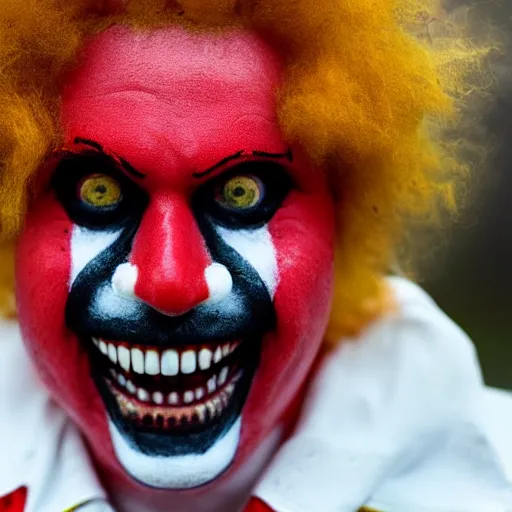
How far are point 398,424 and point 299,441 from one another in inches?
6.3

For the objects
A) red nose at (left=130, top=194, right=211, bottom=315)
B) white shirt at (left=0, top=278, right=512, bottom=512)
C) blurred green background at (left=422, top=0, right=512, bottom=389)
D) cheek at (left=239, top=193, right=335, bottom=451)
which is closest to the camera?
red nose at (left=130, top=194, right=211, bottom=315)

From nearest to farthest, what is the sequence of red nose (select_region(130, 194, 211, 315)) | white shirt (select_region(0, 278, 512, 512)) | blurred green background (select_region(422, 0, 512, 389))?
red nose (select_region(130, 194, 211, 315)) → white shirt (select_region(0, 278, 512, 512)) → blurred green background (select_region(422, 0, 512, 389))

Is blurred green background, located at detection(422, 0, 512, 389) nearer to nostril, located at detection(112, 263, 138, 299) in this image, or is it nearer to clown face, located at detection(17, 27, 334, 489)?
clown face, located at detection(17, 27, 334, 489)

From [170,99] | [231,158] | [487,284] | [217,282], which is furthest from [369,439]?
[487,284]

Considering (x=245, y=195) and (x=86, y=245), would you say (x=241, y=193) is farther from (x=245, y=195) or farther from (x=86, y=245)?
(x=86, y=245)

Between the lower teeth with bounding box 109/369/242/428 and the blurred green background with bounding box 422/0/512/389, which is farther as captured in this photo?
the blurred green background with bounding box 422/0/512/389

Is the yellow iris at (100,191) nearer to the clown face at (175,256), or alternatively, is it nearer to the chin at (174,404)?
the clown face at (175,256)

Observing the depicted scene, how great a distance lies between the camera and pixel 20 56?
3.70 feet

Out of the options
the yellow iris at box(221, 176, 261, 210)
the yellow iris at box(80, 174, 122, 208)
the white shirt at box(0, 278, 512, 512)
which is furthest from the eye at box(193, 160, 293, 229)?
the white shirt at box(0, 278, 512, 512)

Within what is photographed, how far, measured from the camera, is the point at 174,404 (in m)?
1.20

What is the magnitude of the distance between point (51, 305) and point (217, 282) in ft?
0.80

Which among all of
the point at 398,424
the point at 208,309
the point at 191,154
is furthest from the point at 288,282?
the point at 398,424

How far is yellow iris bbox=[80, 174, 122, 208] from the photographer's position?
116 centimetres

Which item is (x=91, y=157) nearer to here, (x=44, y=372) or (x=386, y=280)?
(x=44, y=372)
